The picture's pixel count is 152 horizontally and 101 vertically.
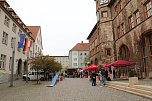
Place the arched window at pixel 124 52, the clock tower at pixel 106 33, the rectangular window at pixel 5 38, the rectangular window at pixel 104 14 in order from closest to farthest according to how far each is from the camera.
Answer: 1. the arched window at pixel 124 52
2. the rectangular window at pixel 5 38
3. the clock tower at pixel 106 33
4. the rectangular window at pixel 104 14

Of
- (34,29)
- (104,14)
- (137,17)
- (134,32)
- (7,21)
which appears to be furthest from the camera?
(34,29)

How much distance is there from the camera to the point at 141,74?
25.9 metres

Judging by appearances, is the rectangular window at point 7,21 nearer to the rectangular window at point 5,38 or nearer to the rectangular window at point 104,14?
the rectangular window at point 5,38

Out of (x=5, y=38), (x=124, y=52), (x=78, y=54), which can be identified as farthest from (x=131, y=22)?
(x=78, y=54)

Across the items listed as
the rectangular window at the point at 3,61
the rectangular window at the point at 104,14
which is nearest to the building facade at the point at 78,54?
the rectangular window at the point at 104,14

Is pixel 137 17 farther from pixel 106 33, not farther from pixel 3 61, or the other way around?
pixel 3 61

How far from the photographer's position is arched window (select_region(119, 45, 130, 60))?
3178 cm

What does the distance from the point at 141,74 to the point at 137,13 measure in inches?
317

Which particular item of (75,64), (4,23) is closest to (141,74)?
(4,23)

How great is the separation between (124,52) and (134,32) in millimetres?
6399

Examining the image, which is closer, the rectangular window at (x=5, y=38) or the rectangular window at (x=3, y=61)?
the rectangular window at (x=3, y=61)

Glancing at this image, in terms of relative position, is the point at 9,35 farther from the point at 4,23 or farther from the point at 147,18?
the point at 147,18

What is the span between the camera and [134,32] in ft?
89.9

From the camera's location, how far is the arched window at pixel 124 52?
3178 centimetres
